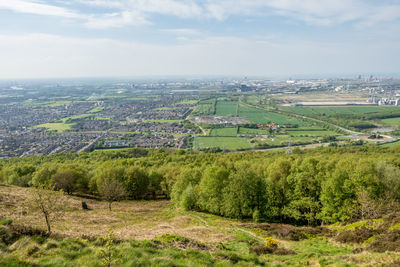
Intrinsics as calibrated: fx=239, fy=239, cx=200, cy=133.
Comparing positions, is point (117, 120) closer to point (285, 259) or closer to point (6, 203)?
point (6, 203)

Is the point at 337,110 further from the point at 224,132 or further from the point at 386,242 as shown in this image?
the point at 386,242

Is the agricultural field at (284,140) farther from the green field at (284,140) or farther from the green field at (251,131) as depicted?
the green field at (251,131)

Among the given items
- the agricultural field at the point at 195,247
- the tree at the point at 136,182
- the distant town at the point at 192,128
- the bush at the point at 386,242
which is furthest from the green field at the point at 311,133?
the bush at the point at 386,242

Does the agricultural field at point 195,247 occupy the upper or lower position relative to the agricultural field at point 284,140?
upper

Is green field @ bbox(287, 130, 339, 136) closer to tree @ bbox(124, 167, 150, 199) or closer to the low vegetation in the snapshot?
the low vegetation

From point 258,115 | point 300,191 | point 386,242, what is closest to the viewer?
point 386,242

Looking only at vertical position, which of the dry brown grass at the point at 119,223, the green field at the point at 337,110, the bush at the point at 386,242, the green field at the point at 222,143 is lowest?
the green field at the point at 222,143

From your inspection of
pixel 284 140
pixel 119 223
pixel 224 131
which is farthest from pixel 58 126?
pixel 119 223

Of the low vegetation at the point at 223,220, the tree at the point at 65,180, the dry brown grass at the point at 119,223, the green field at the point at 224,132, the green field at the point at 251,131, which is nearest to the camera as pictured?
the low vegetation at the point at 223,220
